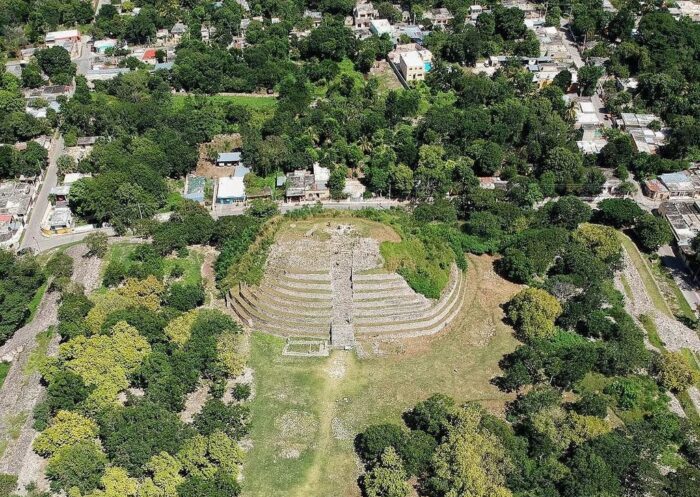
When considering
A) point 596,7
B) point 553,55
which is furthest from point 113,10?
point 596,7

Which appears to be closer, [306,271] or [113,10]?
[306,271]

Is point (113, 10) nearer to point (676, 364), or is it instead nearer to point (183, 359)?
point (183, 359)

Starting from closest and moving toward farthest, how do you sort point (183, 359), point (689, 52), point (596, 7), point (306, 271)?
1. point (183, 359)
2. point (306, 271)
3. point (689, 52)
4. point (596, 7)

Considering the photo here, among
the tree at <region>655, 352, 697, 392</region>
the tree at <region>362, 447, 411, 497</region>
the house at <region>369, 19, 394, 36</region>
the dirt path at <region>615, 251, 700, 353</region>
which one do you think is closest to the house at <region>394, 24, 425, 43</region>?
the house at <region>369, 19, 394, 36</region>

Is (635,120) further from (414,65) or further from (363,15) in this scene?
(363,15)

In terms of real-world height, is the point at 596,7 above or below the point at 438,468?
above
